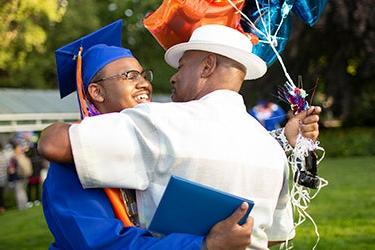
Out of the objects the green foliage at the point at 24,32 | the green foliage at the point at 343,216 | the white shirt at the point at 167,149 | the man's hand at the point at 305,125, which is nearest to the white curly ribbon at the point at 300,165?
the man's hand at the point at 305,125

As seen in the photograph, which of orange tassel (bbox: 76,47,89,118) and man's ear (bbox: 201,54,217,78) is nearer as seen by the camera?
man's ear (bbox: 201,54,217,78)

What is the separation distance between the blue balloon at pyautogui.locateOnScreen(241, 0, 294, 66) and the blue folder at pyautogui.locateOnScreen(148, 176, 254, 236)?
899 millimetres

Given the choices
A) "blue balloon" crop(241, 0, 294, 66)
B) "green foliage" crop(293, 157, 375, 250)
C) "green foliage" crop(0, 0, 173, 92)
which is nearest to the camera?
"blue balloon" crop(241, 0, 294, 66)

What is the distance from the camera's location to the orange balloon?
2770mm

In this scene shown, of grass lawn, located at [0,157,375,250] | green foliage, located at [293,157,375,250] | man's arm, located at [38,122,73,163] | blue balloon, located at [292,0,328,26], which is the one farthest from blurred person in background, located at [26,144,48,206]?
man's arm, located at [38,122,73,163]

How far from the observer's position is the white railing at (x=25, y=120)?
71.6 feet

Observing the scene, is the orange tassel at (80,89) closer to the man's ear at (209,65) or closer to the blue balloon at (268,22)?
the man's ear at (209,65)

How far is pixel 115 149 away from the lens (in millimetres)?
2316

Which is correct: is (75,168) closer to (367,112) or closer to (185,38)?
(185,38)

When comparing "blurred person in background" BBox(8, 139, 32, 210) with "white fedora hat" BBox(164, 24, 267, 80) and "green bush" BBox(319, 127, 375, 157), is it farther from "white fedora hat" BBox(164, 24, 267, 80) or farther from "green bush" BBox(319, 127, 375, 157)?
"green bush" BBox(319, 127, 375, 157)

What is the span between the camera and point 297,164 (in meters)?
2.87

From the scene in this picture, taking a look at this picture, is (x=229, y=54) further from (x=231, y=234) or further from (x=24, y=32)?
(x=24, y=32)

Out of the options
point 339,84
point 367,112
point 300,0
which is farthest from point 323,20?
point 300,0

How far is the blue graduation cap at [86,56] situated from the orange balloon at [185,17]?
0.16 m
